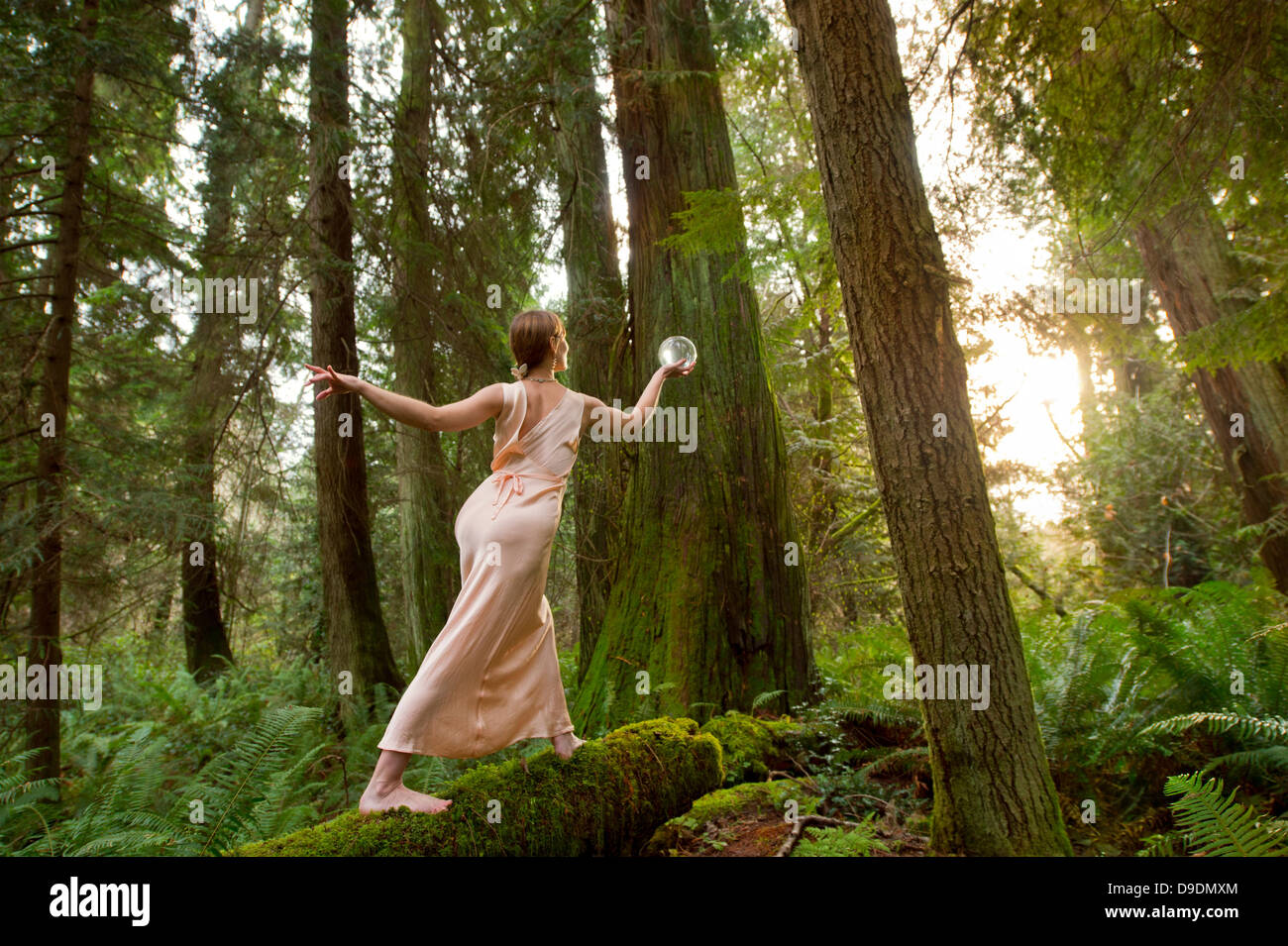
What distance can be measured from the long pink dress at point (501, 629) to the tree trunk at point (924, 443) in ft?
5.49

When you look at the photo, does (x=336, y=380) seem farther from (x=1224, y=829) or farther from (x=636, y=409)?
(x=1224, y=829)

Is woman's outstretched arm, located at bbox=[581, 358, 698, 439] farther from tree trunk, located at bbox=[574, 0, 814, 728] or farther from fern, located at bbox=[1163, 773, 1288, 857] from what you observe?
fern, located at bbox=[1163, 773, 1288, 857]

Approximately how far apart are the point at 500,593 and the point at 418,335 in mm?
5842

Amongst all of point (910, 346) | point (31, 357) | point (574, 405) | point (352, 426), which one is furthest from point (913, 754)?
point (31, 357)

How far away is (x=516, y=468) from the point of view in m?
3.40

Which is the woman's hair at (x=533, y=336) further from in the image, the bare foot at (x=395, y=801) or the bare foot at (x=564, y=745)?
the bare foot at (x=395, y=801)

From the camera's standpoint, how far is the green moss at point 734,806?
4031 millimetres

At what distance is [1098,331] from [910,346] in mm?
2964

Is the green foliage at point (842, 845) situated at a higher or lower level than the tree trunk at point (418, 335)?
lower

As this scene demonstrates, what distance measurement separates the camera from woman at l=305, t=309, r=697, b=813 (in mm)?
2918

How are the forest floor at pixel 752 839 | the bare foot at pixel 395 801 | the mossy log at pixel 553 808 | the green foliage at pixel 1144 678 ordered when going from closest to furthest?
the mossy log at pixel 553 808 < the bare foot at pixel 395 801 < the forest floor at pixel 752 839 < the green foliage at pixel 1144 678

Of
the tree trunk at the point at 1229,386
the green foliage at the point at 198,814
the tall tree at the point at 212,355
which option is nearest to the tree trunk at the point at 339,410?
the tall tree at the point at 212,355

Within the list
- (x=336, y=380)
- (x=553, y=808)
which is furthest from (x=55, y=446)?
(x=553, y=808)

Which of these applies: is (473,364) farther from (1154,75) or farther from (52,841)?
(1154,75)
